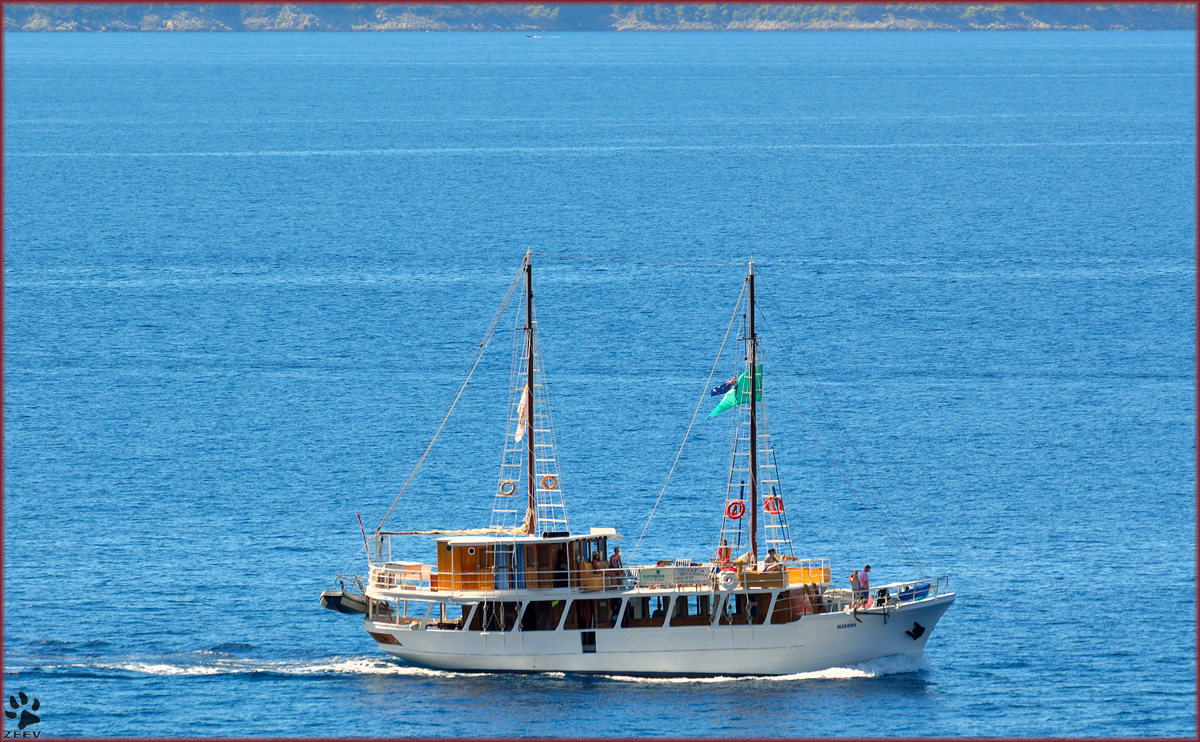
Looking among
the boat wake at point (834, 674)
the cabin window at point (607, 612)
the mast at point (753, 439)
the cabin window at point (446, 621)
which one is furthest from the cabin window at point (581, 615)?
the mast at point (753, 439)

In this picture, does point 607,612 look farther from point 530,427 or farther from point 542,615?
point 530,427

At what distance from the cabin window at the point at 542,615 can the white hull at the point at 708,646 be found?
58 centimetres

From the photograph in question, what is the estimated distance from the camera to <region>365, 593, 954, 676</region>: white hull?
68.8m

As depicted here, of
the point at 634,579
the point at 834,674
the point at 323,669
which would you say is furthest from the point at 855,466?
the point at 323,669

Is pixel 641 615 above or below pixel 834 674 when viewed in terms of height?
above

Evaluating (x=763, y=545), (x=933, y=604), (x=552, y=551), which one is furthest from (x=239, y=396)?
(x=933, y=604)

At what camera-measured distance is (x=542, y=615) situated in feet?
229

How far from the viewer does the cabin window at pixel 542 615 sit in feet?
229

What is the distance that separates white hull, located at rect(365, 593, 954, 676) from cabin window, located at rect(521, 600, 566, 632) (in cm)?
Answer: 58

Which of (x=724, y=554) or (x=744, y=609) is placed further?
(x=724, y=554)

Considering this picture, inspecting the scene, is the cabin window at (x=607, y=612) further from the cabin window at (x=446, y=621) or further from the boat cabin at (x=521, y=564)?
the cabin window at (x=446, y=621)

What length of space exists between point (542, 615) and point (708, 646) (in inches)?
275

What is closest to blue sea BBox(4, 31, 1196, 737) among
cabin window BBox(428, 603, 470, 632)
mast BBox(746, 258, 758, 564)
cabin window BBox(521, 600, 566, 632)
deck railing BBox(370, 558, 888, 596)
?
cabin window BBox(428, 603, 470, 632)

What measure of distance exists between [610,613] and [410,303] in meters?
86.7
